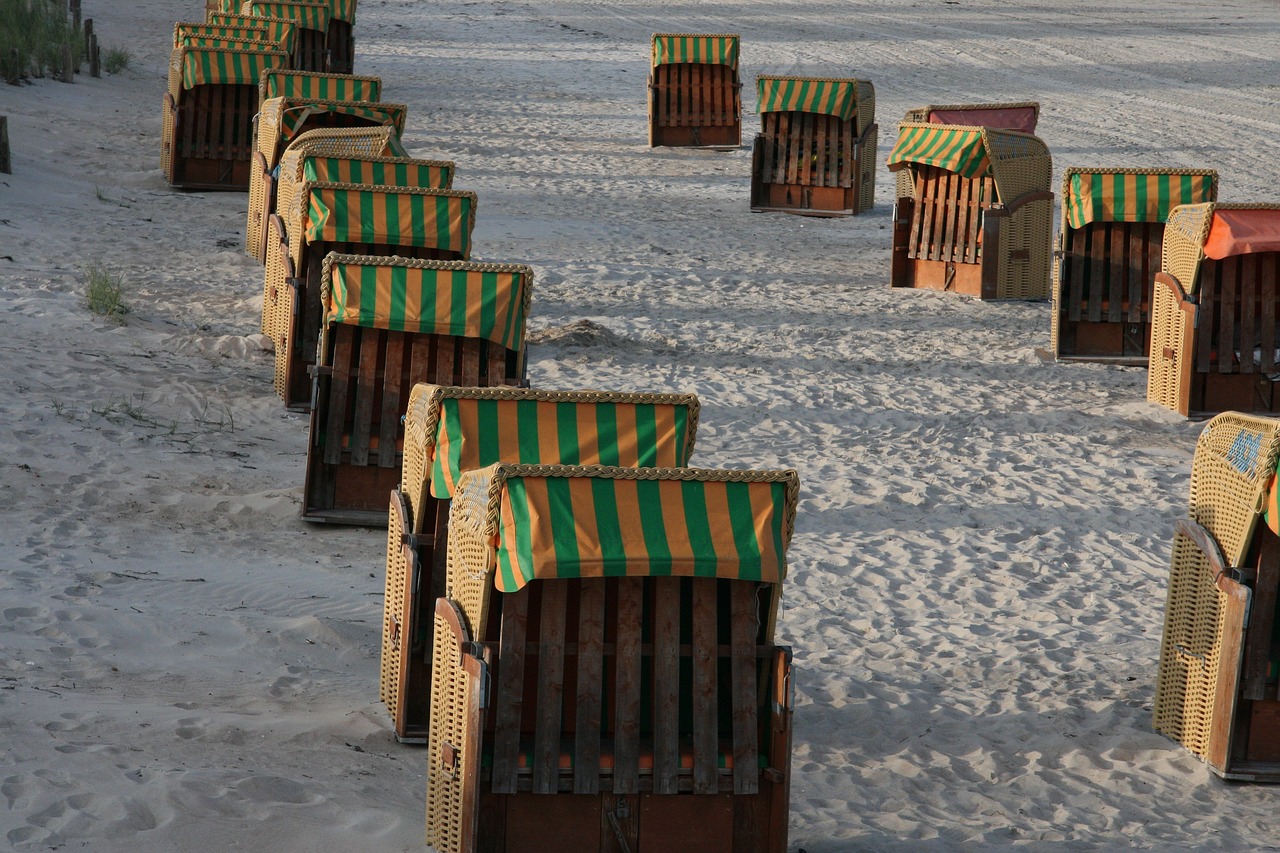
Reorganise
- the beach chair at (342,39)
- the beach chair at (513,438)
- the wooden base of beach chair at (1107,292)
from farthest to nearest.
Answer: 1. the beach chair at (342,39)
2. the wooden base of beach chair at (1107,292)
3. the beach chair at (513,438)

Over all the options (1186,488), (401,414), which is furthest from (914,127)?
(401,414)

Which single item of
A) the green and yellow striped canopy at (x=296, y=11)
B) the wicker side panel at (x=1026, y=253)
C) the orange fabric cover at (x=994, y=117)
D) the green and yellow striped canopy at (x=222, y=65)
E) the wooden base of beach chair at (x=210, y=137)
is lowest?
the wicker side panel at (x=1026, y=253)

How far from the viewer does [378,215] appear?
399 inches

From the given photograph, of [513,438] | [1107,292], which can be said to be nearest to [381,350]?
[513,438]

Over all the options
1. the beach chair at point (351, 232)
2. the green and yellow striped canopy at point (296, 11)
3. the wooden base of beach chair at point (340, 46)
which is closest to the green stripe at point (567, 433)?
the beach chair at point (351, 232)

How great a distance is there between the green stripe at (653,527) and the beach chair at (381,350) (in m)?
3.90

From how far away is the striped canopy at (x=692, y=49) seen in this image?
2227cm

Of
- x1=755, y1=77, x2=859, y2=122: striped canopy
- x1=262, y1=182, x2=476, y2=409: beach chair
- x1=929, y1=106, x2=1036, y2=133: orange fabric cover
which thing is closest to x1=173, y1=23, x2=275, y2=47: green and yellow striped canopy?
x1=755, y1=77, x2=859, y2=122: striped canopy

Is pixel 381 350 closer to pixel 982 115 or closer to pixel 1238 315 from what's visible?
pixel 1238 315

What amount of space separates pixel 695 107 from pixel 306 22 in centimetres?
607

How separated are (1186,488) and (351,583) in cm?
510

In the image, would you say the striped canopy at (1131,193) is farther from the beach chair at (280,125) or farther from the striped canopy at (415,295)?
the beach chair at (280,125)

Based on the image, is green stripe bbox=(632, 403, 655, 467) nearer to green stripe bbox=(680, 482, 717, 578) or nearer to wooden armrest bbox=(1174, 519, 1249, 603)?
green stripe bbox=(680, 482, 717, 578)

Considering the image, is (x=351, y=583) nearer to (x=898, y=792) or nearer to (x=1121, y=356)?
(x=898, y=792)
